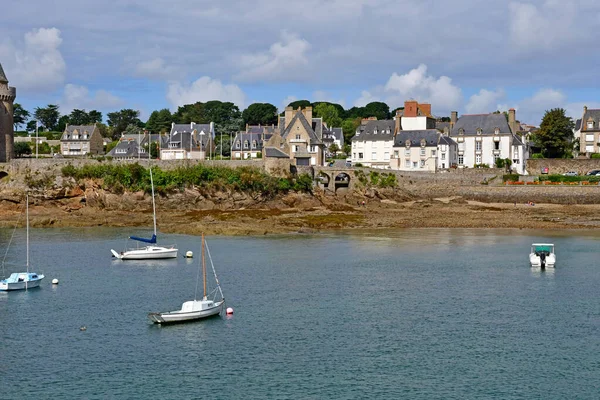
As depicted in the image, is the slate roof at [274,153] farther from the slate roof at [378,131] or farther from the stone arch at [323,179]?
the slate roof at [378,131]

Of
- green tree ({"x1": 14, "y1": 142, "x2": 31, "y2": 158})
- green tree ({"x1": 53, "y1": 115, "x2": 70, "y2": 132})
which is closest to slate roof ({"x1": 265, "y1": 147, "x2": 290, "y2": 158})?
green tree ({"x1": 14, "y1": 142, "x2": 31, "y2": 158})

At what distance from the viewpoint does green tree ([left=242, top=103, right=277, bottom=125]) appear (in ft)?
461

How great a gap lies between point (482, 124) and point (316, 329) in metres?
61.5

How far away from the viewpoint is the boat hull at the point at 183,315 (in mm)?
29938

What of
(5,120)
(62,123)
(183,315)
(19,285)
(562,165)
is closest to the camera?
(183,315)

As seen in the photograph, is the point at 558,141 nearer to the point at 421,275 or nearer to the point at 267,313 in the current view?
the point at 421,275

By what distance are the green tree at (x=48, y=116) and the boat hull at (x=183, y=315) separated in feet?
391

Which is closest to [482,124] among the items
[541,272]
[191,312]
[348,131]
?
[348,131]

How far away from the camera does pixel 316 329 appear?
2948 cm

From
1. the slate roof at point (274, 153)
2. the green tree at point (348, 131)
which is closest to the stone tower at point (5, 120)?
the slate roof at point (274, 153)

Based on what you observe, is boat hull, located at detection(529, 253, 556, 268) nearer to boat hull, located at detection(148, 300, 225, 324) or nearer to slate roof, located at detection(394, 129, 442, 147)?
boat hull, located at detection(148, 300, 225, 324)

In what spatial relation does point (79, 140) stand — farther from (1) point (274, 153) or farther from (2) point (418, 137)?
(2) point (418, 137)

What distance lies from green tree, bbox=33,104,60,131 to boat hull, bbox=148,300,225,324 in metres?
119

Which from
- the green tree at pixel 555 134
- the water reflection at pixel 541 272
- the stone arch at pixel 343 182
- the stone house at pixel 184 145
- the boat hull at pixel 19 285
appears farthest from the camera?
the stone house at pixel 184 145
